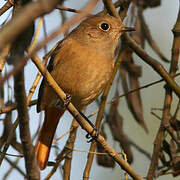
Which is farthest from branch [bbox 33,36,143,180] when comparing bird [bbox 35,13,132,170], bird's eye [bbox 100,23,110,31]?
bird's eye [bbox 100,23,110,31]

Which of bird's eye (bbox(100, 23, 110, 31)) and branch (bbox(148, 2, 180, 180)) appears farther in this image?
bird's eye (bbox(100, 23, 110, 31))

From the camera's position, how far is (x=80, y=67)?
316cm

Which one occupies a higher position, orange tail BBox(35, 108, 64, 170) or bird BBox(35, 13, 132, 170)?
bird BBox(35, 13, 132, 170)

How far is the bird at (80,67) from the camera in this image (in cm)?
319

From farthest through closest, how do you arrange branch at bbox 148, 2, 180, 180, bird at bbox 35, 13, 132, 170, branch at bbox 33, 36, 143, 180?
bird at bbox 35, 13, 132, 170, branch at bbox 148, 2, 180, 180, branch at bbox 33, 36, 143, 180

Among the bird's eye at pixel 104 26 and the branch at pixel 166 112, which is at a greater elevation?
the bird's eye at pixel 104 26

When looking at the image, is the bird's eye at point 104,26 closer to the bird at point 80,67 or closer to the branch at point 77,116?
the bird at point 80,67

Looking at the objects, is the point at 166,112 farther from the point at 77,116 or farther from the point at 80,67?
the point at 77,116

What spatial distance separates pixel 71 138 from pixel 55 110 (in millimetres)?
674

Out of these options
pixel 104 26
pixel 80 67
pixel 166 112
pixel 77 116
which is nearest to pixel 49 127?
pixel 80 67

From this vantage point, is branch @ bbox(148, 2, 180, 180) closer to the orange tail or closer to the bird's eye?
the bird's eye

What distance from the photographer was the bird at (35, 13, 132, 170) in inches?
125

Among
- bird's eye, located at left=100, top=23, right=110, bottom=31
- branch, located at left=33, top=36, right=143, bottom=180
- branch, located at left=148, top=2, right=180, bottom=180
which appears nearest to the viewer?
branch, located at left=33, top=36, right=143, bottom=180

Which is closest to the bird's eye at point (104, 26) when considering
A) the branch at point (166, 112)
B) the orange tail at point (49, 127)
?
the branch at point (166, 112)
